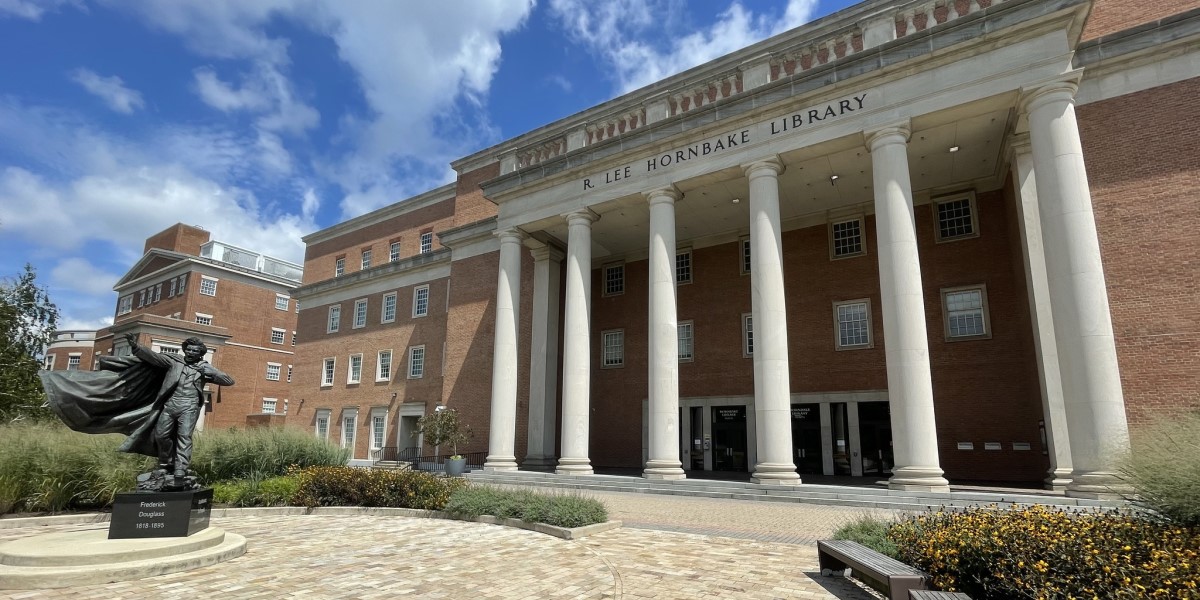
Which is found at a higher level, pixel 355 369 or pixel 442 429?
pixel 355 369

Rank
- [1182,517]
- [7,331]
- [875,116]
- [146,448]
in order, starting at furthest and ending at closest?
[7,331] → [875,116] → [146,448] → [1182,517]

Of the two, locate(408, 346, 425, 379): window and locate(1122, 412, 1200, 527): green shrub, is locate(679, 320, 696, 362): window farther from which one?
locate(1122, 412, 1200, 527): green shrub

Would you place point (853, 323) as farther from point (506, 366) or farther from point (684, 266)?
point (506, 366)

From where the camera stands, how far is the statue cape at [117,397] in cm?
927

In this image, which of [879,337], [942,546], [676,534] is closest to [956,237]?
[879,337]

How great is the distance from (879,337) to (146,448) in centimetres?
2300

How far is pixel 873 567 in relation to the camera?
631 cm

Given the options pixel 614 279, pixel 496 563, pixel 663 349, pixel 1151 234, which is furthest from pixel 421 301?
pixel 1151 234

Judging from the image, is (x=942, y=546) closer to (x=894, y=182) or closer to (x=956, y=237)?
(x=894, y=182)

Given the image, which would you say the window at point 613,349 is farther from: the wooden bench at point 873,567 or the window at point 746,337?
the wooden bench at point 873,567

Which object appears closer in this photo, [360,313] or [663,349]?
[663,349]

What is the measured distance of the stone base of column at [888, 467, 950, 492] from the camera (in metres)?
15.0

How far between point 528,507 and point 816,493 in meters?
8.12

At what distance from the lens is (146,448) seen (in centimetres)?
983
